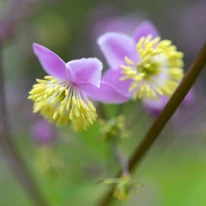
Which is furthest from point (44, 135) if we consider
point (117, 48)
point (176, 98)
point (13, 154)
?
point (176, 98)

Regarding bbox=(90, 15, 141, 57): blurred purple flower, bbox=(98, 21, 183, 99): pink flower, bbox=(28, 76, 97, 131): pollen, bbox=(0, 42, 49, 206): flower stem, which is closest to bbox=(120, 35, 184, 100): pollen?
bbox=(98, 21, 183, 99): pink flower

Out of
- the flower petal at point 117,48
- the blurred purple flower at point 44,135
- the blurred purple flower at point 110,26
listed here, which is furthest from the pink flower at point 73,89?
the blurred purple flower at point 110,26

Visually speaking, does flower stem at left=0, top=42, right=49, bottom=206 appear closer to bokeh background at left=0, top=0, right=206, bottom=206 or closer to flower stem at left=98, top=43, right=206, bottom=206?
bokeh background at left=0, top=0, right=206, bottom=206

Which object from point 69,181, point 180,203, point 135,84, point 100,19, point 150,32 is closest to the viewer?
point 135,84

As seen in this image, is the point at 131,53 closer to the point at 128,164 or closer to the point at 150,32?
the point at 150,32

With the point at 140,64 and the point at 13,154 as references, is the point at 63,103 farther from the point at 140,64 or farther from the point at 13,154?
the point at 13,154

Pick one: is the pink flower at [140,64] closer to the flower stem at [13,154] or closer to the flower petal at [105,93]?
the flower petal at [105,93]

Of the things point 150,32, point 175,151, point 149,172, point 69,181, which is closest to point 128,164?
point 150,32
